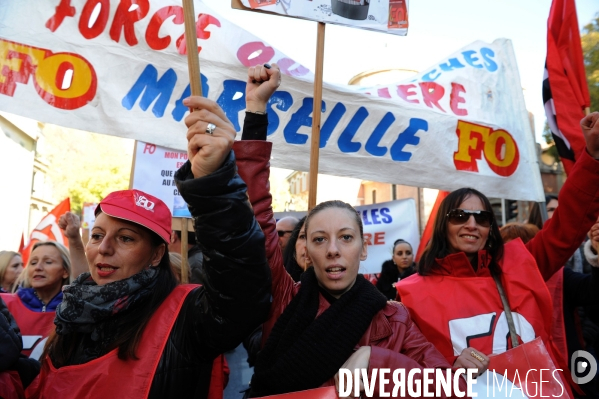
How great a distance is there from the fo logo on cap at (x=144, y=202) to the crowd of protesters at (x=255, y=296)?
0.03 ft

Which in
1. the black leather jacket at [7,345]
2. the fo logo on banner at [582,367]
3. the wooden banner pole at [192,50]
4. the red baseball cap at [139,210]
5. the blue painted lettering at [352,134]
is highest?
the blue painted lettering at [352,134]

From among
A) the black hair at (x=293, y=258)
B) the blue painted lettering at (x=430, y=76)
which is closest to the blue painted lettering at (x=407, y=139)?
the blue painted lettering at (x=430, y=76)

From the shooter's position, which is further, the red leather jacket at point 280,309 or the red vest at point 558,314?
the red vest at point 558,314

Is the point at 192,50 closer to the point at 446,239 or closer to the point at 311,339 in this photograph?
the point at 311,339

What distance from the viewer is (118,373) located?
150cm

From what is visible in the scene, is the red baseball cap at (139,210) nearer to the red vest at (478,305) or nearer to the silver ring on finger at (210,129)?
the silver ring on finger at (210,129)

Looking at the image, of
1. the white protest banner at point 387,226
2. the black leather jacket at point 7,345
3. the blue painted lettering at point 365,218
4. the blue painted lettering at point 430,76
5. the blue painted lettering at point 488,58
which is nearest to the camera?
the black leather jacket at point 7,345

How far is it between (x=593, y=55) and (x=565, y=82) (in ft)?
23.7

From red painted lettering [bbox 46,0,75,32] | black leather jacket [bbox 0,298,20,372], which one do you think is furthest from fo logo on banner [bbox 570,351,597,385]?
red painted lettering [bbox 46,0,75,32]

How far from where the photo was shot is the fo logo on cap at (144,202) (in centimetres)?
173

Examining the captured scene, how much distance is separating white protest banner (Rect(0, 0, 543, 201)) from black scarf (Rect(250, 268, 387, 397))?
2324 millimetres

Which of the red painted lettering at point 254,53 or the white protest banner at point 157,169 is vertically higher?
the red painted lettering at point 254,53

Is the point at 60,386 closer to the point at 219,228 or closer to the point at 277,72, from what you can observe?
the point at 219,228

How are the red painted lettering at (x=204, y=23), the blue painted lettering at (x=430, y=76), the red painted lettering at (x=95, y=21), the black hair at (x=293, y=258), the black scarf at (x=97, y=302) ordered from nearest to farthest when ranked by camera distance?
1. the black scarf at (x=97, y=302)
2. the black hair at (x=293, y=258)
3. the red painted lettering at (x=95, y=21)
4. the red painted lettering at (x=204, y=23)
5. the blue painted lettering at (x=430, y=76)
